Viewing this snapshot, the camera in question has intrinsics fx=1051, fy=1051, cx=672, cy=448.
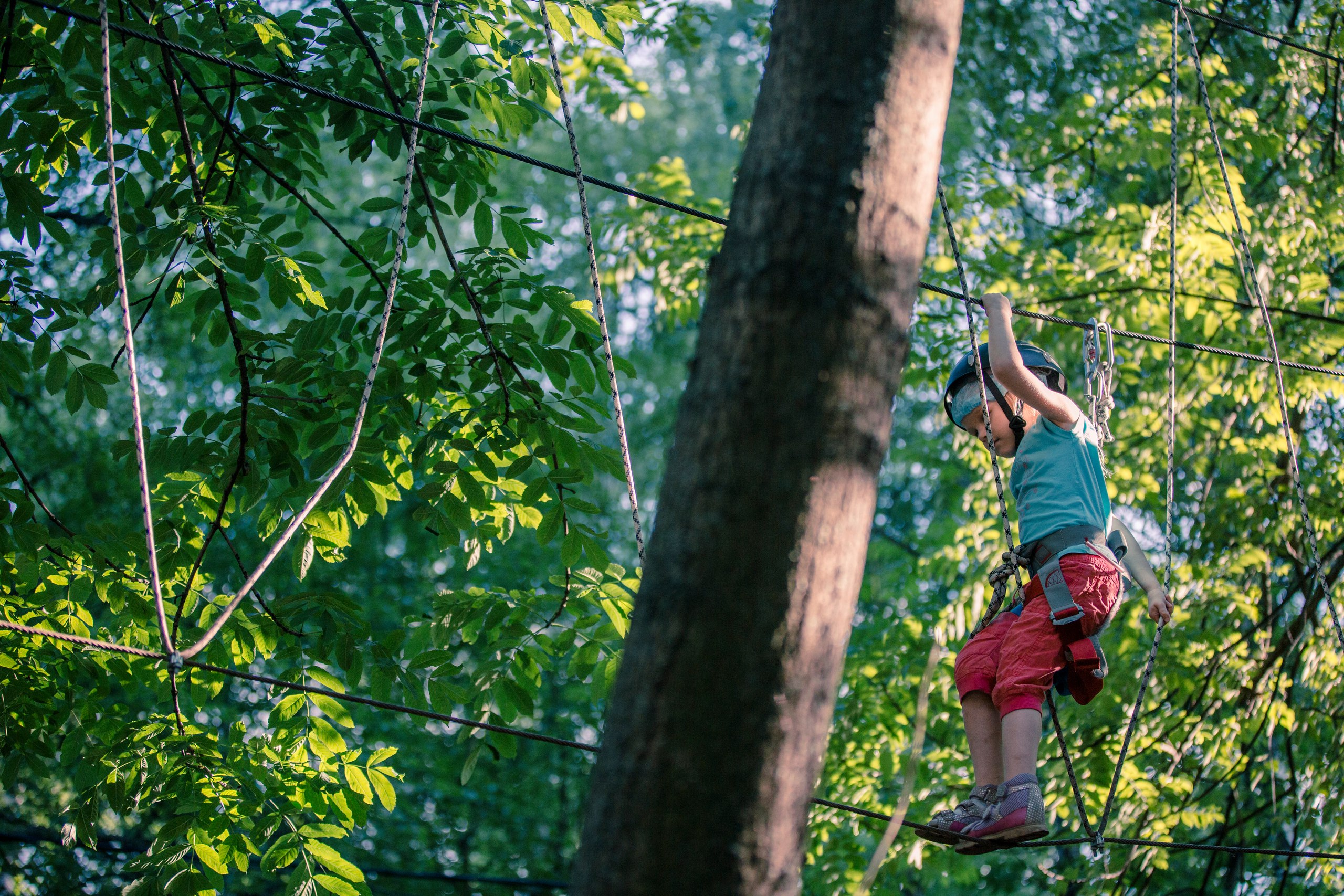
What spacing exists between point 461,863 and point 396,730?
1.77m

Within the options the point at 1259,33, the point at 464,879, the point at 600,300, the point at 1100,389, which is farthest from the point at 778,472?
the point at 464,879

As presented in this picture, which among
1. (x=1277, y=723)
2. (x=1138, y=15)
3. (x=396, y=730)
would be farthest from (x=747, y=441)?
(x=396, y=730)

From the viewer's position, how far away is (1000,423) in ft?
9.82

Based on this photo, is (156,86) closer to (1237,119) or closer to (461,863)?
(1237,119)

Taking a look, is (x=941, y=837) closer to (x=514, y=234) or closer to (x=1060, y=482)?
(x=1060, y=482)

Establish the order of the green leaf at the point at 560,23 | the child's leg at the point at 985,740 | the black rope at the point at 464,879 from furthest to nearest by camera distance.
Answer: the black rope at the point at 464,879
the green leaf at the point at 560,23
the child's leg at the point at 985,740

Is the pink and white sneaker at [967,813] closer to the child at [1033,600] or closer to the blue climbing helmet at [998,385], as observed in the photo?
the child at [1033,600]

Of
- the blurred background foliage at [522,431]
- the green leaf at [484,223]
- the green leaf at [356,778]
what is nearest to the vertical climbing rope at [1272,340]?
the blurred background foliage at [522,431]

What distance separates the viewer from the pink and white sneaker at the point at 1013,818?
2.42m

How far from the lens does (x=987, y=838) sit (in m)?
2.47

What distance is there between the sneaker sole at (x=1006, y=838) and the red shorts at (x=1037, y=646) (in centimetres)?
29

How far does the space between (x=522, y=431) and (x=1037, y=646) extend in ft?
5.28

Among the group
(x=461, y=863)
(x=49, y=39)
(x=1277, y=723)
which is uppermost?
(x=49, y=39)

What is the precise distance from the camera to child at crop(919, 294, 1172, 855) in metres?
2.54
